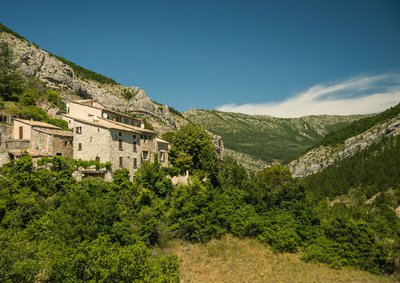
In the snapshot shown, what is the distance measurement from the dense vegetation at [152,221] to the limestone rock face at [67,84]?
61.7 metres

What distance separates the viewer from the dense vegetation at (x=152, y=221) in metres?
25.4

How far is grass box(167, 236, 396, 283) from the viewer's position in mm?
38781

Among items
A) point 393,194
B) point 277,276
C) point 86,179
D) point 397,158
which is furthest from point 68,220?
point 397,158

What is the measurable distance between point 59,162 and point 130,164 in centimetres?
1067

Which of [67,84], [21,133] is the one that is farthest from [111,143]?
[67,84]

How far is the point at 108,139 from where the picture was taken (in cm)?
4772

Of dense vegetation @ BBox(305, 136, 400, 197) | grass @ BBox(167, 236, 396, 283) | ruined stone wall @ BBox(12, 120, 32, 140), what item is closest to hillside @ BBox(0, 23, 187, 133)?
ruined stone wall @ BBox(12, 120, 32, 140)

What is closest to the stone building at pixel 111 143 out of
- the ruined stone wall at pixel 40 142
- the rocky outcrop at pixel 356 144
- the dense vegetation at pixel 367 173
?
the ruined stone wall at pixel 40 142

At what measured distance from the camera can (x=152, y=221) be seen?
42.5 meters

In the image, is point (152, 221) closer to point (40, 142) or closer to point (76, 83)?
point (40, 142)

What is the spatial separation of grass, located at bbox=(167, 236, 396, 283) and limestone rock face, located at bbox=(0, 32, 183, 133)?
73.0 metres

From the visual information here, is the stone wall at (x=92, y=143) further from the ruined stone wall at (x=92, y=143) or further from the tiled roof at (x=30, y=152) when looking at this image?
the tiled roof at (x=30, y=152)

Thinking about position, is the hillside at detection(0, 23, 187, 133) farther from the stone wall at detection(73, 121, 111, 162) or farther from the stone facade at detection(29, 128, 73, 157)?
the stone wall at detection(73, 121, 111, 162)

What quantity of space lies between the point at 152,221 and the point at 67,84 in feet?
275
